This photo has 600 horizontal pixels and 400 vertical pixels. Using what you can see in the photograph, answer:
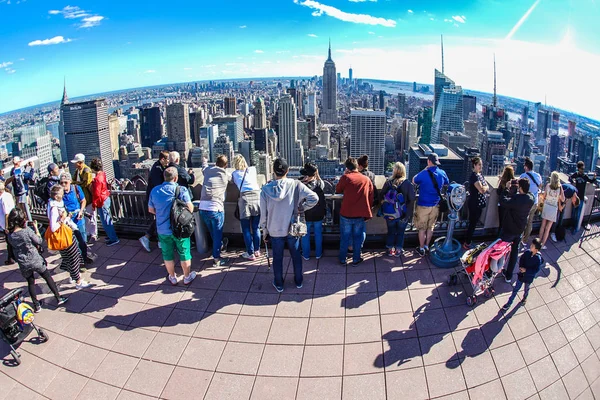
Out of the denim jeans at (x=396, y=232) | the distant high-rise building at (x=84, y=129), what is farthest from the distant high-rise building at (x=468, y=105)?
the denim jeans at (x=396, y=232)

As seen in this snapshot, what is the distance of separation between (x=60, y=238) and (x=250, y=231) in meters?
2.43

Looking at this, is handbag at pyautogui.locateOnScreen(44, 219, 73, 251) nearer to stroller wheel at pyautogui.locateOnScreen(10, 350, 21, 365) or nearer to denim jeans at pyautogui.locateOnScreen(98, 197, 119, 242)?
denim jeans at pyautogui.locateOnScreen(98, 197, 119, 242)

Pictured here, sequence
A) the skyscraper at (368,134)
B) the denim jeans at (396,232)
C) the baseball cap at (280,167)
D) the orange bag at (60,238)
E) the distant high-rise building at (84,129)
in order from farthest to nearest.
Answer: the skyscraper at (368,134)
the distant high-rise building at (84,129)
the denim jeans at (396,232)
the orange bag at (60,238)
the baseball cap at (280,167)

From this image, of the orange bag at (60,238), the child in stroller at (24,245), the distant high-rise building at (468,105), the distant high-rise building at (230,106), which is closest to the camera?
the child in stroller at (24,245)

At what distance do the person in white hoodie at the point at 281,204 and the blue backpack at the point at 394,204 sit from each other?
49.6 inches

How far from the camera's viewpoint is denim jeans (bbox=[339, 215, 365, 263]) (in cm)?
524

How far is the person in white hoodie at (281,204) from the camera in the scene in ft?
14.8

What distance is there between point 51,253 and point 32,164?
8.80 feet

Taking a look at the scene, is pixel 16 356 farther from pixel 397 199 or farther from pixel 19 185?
pixel 397 199

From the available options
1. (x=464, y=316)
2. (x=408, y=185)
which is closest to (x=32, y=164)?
(x=408, y=185)

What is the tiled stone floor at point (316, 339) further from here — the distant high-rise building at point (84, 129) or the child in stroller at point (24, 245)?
the distant high-rise building at point (84, 129)

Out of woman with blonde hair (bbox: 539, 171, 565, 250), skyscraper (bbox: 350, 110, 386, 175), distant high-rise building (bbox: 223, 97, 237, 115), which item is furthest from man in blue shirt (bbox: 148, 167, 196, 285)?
distant high-rise building (bbox: 223, 97, 237, 115)

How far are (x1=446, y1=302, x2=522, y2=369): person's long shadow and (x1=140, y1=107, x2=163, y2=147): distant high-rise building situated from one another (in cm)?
16219

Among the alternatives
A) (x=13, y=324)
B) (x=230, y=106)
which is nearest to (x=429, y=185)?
(x=13, y=324)
